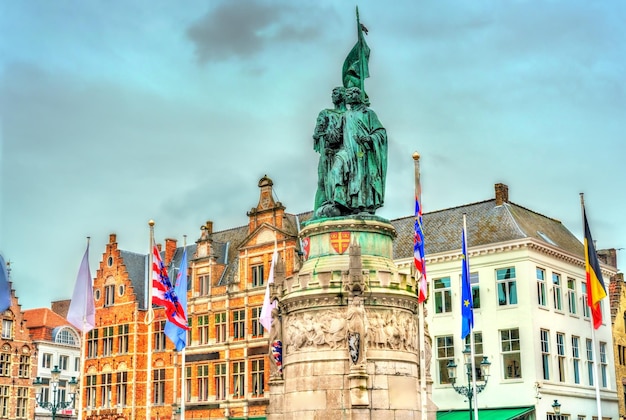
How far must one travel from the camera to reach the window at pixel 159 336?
52.2m

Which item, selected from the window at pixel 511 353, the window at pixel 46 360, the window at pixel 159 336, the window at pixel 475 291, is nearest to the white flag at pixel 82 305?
the window at pixel 475 291

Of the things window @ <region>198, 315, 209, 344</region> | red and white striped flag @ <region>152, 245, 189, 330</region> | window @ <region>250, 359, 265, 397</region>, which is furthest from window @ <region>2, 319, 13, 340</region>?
red and white striped flag @ <region>152, 245, 189, 330</region>

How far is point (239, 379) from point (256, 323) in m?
3.01

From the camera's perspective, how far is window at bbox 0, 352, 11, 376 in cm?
5828

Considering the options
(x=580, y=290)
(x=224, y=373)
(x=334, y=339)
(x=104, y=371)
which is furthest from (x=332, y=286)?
(x=104, y=371)

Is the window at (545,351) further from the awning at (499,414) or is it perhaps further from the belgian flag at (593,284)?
the belgian flag at (593,284)

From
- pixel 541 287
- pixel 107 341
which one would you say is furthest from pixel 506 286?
pixel 107 341

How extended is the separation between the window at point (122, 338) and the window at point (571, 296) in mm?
25140

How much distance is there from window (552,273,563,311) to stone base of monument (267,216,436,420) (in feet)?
64.2

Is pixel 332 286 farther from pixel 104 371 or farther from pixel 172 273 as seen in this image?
pixel 104 371

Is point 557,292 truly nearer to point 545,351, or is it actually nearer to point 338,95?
point 545,351

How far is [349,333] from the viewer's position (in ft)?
70.5

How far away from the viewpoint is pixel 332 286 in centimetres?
2198

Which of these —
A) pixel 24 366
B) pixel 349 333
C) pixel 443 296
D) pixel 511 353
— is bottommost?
pixel 349 333
